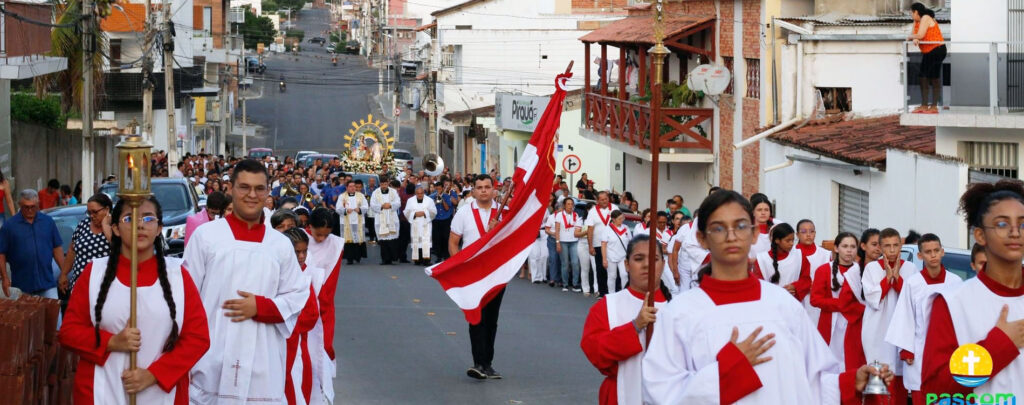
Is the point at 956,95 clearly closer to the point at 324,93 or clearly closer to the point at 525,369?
the point at 525,369

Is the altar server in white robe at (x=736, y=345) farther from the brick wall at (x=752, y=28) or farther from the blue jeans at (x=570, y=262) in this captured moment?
the brick wall at (x=752, y=28)

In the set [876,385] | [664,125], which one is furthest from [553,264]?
[876,385]

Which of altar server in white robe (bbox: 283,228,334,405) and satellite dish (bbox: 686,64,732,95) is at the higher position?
satellite dish (bbox: 686,64,732,95)

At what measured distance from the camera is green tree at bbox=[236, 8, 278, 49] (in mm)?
126375

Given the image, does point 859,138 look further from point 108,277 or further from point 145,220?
point 108,277

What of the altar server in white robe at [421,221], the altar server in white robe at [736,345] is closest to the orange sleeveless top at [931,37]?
the altar server in white robe at [421,221]

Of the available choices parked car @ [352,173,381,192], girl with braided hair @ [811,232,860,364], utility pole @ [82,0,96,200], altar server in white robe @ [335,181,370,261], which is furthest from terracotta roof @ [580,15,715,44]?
girl with braided hair @ [811,232,860,364]

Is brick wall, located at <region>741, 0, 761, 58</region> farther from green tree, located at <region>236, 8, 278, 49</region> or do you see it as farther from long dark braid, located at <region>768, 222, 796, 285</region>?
green tree, located at <region>236, 8, 278, 49</region>

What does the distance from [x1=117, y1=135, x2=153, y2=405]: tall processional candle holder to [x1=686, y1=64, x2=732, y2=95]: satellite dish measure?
22.0m

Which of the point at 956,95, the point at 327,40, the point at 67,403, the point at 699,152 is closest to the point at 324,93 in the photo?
the point at 327,40

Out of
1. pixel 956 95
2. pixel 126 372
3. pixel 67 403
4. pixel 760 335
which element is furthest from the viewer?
pixel 956 95

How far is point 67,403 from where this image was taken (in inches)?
339

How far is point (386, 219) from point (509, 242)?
46.5ft

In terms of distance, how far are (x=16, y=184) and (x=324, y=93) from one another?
7503cm
